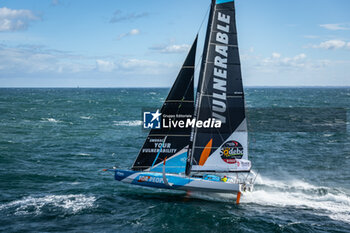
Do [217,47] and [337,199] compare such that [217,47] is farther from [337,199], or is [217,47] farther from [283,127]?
[283,127]

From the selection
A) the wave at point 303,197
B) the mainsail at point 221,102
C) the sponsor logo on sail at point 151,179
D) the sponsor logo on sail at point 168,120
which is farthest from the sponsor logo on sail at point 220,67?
the wave at point 303,197

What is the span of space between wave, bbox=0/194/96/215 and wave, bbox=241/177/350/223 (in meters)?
10.7

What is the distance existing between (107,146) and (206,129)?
2409cm

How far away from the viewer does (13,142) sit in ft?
150

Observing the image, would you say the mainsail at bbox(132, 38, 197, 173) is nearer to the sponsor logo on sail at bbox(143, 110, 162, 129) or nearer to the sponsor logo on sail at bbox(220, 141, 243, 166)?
the sponsor logo on sail at bbox(143, 110, 162, 129)

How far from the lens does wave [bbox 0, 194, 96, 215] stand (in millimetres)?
22750

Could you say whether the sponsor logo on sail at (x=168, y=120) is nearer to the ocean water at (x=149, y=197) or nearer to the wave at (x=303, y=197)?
the ocean water at (x=149, y=197)

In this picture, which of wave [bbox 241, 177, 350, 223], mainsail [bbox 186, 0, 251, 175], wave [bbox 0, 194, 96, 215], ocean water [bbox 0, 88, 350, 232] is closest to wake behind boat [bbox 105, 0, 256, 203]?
mainsail [bbox 186, 0, 251, 175]

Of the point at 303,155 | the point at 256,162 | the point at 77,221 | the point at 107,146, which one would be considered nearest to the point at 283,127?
the point at 303,155

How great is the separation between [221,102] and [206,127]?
75.3 inches

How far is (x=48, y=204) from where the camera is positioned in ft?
77.8

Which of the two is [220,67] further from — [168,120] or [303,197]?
[303,197]

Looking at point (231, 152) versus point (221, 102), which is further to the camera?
point (231, 152)

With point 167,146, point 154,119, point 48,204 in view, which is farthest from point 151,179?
point 48,204
